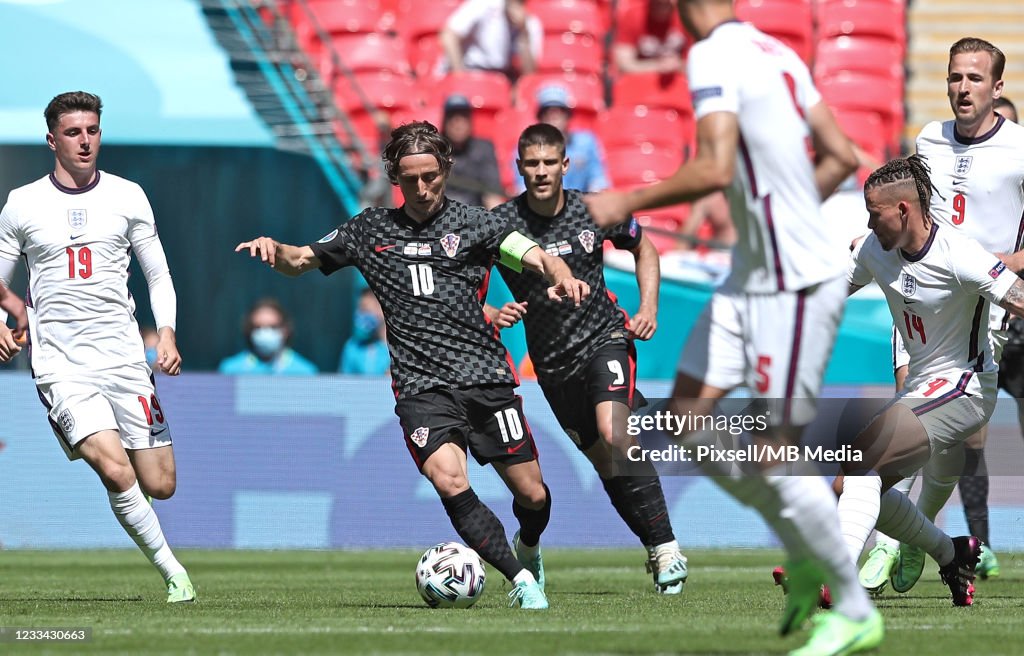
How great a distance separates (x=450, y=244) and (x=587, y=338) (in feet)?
3.72

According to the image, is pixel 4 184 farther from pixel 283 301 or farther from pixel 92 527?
pixel 92 527

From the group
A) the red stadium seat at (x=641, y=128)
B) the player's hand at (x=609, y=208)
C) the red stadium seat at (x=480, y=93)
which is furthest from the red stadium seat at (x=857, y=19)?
the player's hand at (x=609, y=208)

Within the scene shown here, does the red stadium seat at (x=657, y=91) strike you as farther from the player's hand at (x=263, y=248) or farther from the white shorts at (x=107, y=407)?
the player's hand at (x=263, y=248)

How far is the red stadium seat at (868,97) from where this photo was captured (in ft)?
54.6

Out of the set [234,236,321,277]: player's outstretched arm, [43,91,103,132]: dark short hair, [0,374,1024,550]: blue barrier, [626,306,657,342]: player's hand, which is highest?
[43,91,103,132]: dark short hair

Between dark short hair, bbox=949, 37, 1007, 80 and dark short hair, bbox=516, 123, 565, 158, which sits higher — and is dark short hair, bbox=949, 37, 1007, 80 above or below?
above

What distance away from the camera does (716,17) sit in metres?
5.08

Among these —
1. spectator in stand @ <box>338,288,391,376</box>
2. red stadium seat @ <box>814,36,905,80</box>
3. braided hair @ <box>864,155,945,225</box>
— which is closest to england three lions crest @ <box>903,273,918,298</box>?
braided hair @ <box>864,155,945,225</box>

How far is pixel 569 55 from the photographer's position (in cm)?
1655

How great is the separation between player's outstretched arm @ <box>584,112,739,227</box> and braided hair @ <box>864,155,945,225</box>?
185 centimetres

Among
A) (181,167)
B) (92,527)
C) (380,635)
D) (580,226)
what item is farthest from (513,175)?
(380,635)

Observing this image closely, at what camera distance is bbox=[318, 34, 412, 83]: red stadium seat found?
16.6 m

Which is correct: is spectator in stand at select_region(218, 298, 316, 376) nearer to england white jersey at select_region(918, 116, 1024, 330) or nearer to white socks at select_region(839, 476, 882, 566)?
england white jersey at select_region(918, 116, 1024, 330)

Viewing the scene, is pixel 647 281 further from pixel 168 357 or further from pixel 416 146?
pixel 168 357
